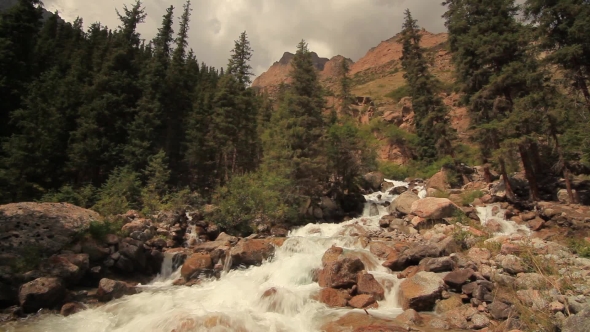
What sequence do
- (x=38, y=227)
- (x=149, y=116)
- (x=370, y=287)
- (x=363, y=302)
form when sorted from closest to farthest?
1. (x=363, y=302)
2. (x=370, y=287)
3. (x=38, y=227)
4. (x=149, y=116)

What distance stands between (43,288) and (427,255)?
45.7 ft

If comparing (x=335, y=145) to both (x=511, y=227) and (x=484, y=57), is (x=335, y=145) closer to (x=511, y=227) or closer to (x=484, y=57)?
(x=484, y=57)

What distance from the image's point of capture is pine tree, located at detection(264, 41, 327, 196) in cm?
2612

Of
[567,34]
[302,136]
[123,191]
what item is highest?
[567,34]

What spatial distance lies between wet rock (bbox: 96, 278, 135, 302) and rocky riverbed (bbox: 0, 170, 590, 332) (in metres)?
0.04

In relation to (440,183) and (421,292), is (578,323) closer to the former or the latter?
(421,292)

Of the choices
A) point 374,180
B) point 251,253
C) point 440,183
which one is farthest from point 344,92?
point 251,253

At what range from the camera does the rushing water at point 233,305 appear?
930 cm

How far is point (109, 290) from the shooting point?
11.9 meters

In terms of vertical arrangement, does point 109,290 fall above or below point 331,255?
below

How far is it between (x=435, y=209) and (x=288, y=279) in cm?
1156

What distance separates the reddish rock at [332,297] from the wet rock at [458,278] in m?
3.48

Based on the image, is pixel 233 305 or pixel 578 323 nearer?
pixel 578 323

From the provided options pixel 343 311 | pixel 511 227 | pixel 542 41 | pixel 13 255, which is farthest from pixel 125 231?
pixel 542 41
